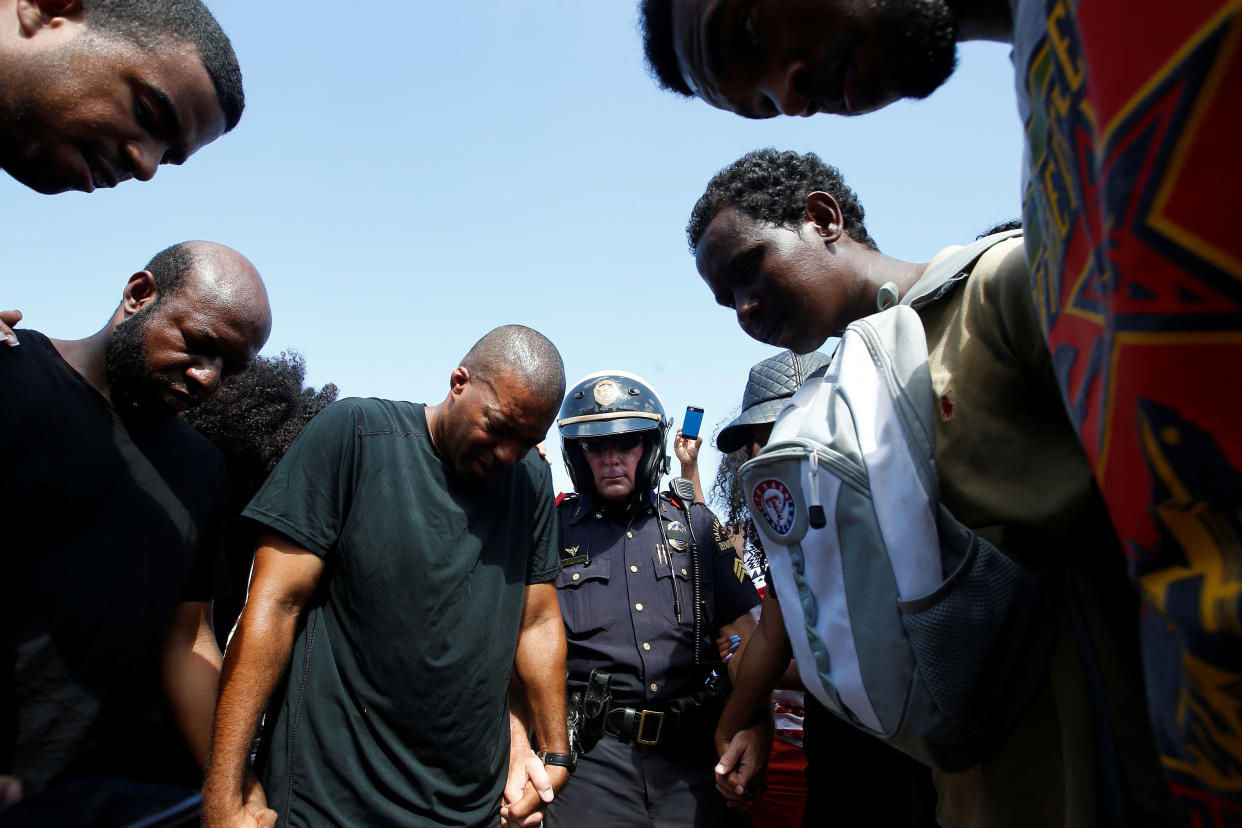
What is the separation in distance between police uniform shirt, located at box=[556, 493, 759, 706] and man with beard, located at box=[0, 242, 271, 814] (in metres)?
1.73

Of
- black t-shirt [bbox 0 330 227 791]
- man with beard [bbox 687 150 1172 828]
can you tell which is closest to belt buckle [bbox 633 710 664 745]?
black t-shirt [bbox 0 330 227 791]

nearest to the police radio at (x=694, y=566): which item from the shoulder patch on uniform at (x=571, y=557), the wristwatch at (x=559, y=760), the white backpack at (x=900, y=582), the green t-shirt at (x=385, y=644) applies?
the shoulder patch on uniform at (x=571, y=557)

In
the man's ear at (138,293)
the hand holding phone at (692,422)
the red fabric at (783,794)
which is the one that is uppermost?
the man's ear at (138,293)

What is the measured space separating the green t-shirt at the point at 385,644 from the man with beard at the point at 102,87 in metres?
1.17

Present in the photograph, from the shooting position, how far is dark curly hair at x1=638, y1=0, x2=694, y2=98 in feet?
4.55

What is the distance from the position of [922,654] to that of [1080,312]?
0.61 meters

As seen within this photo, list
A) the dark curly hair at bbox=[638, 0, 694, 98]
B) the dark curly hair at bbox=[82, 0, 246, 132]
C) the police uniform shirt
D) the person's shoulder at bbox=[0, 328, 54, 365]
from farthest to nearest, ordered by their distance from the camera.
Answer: the police uniform shirt → the person's shoulder at bbox=[0, 328, 54, 365] → the dark curly hair at bbox=[82, 0, 246, 132] → the dark curly hair at bbox=[638, 0, 694, 98]

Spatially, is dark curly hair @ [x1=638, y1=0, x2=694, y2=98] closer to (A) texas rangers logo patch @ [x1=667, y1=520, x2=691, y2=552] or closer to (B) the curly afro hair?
(A) texas rangers logo patch @ [x1=667, y1=520, x2=691, y2=552]

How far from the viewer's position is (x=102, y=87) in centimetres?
168

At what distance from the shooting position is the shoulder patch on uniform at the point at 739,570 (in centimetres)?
409

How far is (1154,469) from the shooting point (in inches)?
20.2

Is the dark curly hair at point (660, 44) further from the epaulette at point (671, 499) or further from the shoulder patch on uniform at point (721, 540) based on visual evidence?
the epaulette at point (671, 499)

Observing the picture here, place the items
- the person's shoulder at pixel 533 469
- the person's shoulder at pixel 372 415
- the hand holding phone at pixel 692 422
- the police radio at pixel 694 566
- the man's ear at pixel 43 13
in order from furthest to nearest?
the hand holding phone at pixel 692 422, the police radio at pixel 694 566, the person's shoulder at pixel 533 469, the person's shoulder at pixel 372 415, the man's ear at pixel 43 13

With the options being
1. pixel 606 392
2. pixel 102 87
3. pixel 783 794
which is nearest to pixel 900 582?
pixel 102 87
